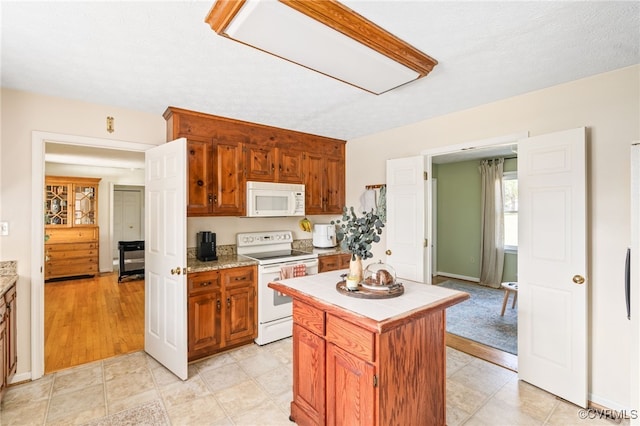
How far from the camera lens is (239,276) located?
317 cm

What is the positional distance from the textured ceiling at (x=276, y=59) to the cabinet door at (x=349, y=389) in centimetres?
180

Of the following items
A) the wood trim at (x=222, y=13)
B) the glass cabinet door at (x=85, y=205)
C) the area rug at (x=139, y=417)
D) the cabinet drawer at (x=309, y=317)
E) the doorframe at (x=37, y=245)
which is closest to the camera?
the wood trim at (x=222, y=13)

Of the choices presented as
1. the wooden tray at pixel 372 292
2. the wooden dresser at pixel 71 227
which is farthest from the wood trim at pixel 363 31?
the wooden dresser at pixel 71 227

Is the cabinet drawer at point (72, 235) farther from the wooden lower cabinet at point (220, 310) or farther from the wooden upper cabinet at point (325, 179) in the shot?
the wooden upper cabinet at point (325, 179)

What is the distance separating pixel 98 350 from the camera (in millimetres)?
3152

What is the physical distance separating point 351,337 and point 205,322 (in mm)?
1904

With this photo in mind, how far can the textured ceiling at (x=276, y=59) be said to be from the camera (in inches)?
59.2

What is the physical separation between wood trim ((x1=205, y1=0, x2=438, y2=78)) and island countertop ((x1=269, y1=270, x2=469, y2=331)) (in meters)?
1.44

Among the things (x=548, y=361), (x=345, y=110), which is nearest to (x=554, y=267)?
(x=548, y=361)

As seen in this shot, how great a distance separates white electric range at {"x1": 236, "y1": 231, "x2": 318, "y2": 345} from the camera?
3.28 metres

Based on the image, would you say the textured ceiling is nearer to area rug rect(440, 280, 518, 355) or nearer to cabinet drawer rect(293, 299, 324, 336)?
cabinet drawer rect(293, 299, 324, 336)

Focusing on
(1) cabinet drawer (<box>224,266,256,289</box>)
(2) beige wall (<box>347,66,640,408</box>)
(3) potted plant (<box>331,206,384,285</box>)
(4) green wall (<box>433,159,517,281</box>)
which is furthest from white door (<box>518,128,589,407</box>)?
(4) green wall (<box>433,159,517,281</box>)

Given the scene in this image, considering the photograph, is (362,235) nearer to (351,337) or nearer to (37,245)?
(351,337)

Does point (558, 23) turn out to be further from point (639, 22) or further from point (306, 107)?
point (306, 107)
